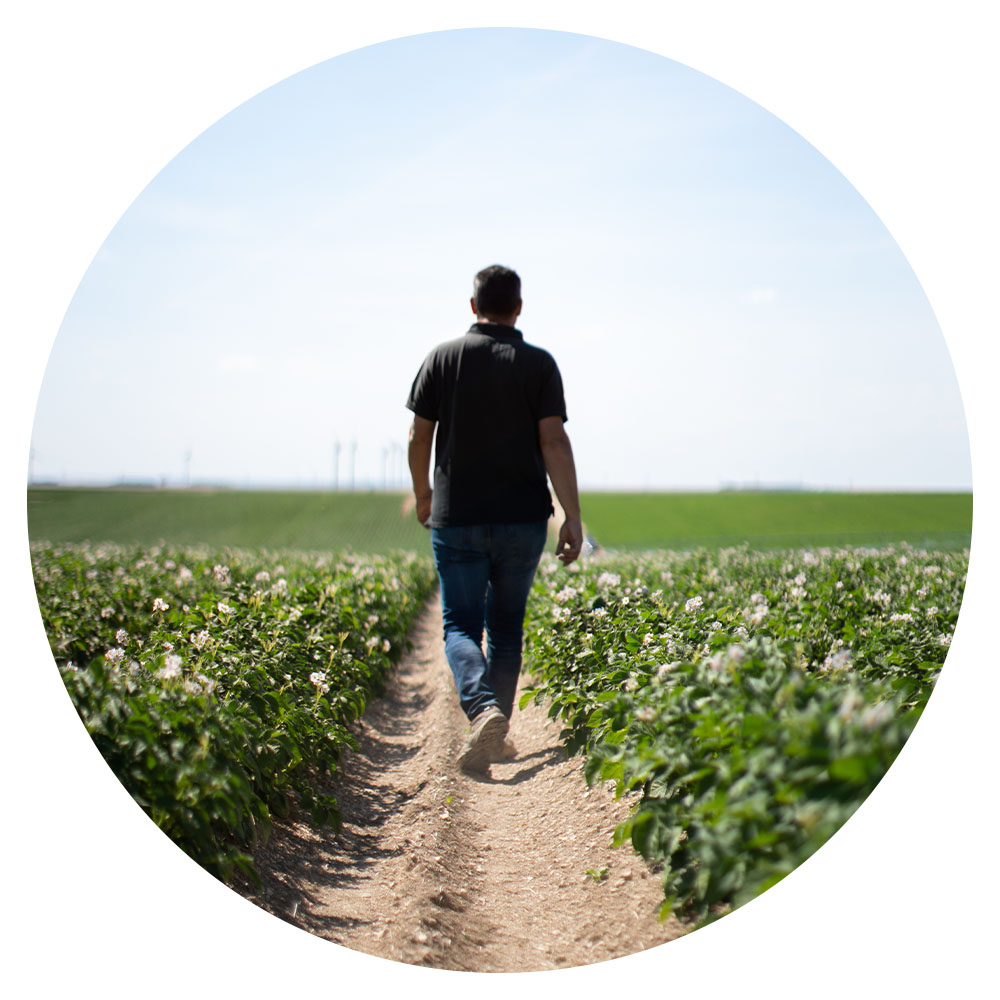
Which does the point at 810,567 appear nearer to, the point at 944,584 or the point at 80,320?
the point at 944,584

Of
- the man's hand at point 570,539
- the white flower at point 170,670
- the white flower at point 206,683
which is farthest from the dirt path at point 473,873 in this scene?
the man's hand at point 570,539

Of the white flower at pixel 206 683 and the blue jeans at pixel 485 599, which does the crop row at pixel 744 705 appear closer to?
the blue jeans at pixel 485 599

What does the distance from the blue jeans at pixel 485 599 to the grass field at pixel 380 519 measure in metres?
0.67

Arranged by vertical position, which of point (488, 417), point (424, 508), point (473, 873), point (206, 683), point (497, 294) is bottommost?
point (473, 873)

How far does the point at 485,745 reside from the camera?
4297 millimetres

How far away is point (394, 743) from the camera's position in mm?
5695

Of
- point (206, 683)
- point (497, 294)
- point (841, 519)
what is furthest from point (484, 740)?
point (841, 519)

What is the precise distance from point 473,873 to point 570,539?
1729mm

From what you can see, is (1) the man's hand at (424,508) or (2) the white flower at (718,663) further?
(1) the man's hand at (424,508)

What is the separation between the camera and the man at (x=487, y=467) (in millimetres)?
4133

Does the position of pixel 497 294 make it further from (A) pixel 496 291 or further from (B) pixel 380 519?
(B) pixel 380 519

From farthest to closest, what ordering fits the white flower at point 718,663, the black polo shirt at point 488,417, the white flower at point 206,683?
the black polo shirt at point 488,417
the white flower at point 206,683
the white flower at point 718,663

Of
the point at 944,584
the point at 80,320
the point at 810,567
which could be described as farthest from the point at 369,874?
the point at 810,567

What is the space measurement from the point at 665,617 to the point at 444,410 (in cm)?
161
